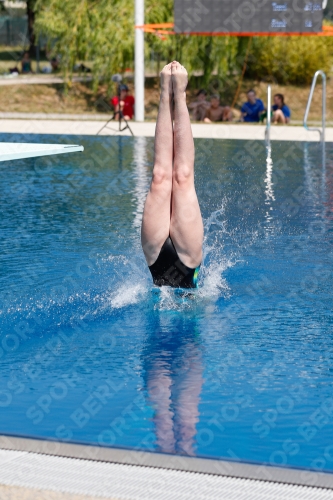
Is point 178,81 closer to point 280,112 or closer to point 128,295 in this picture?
point 128,295

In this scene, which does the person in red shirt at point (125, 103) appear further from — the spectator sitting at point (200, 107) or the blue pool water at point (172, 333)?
the blue pool water at point (172, 333)

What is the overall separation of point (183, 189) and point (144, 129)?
13.5 meters

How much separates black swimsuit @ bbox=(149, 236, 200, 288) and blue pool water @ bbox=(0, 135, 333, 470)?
0.15 meters

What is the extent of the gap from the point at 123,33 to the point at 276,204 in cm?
1336

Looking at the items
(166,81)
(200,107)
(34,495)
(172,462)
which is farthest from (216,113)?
(34,495)

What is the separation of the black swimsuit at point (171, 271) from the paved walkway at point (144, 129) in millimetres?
11398

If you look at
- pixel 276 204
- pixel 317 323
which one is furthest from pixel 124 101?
pixel 317 323

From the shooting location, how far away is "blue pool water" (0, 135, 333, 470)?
13.3ft

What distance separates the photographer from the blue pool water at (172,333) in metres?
4.06

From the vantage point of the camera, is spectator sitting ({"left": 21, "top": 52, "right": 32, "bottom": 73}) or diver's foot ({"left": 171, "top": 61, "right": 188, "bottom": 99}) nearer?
diver's foot ({"left": 171, "top": 61, "right": 188, "bottom": 99})

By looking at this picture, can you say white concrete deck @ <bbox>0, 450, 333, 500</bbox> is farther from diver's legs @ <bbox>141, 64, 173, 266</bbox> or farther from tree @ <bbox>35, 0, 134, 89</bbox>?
tree @ <bbox>35, 0, 134, 89</bbox>

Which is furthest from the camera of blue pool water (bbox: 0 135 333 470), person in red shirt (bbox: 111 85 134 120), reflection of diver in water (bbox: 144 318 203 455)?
person in red shirt (bbox: 111 85 134 120)

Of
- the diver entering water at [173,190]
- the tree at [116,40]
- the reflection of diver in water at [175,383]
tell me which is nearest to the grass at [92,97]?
the tree at [116,40]

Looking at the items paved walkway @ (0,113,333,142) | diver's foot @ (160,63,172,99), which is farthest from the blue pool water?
paved walkway @ (0,113,333,142)
